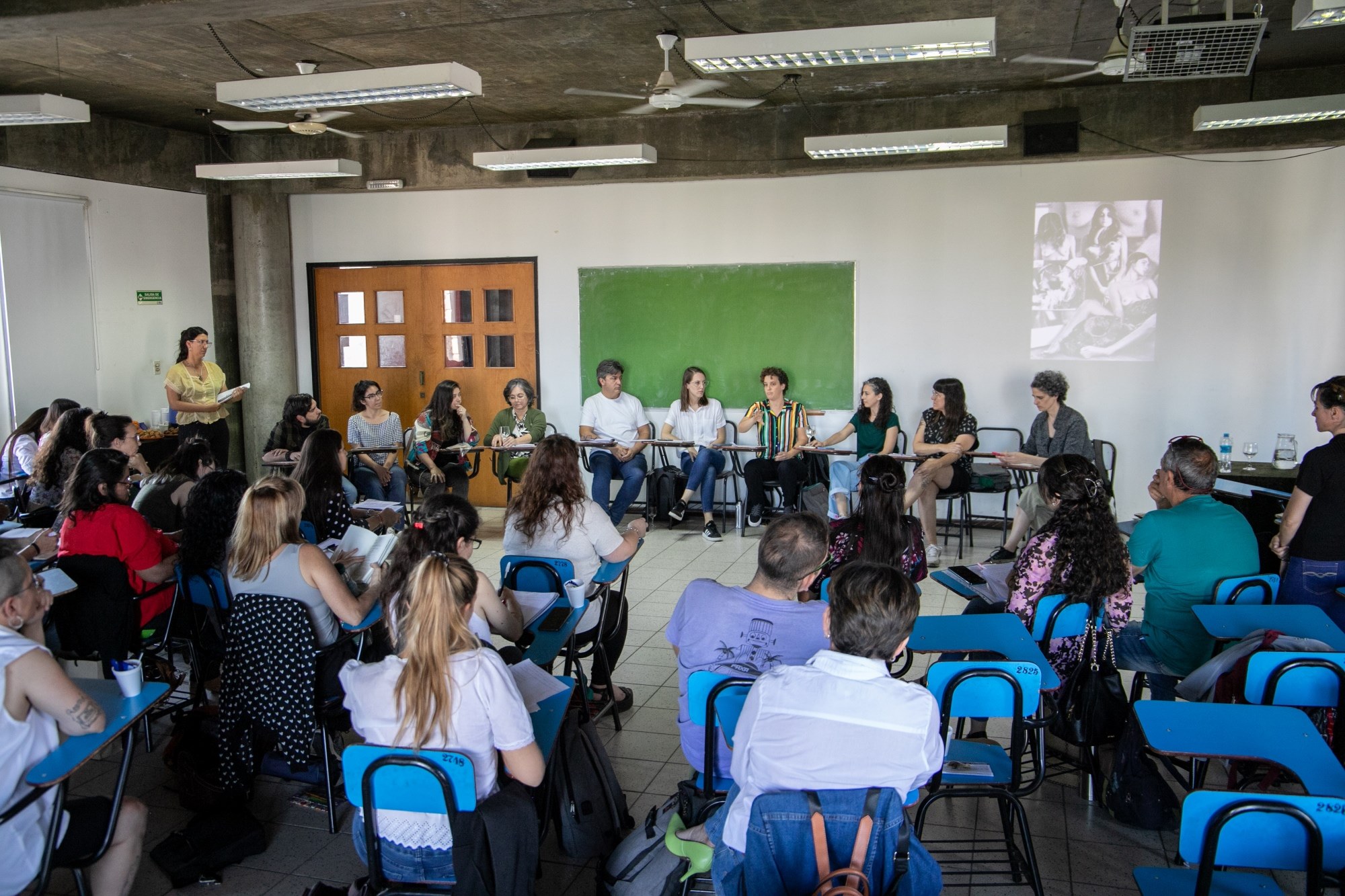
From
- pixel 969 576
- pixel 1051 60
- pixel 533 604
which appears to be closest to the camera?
pixel 533 604

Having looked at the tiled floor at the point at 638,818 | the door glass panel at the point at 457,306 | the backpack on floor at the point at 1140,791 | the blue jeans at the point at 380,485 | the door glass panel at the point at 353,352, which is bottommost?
the tiled floor at the point at 638,818

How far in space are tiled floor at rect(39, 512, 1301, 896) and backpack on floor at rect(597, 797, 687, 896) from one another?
0.21 meters

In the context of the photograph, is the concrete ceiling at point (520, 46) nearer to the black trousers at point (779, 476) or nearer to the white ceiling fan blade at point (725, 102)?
the white ceiling fan blade at point (725, 102)

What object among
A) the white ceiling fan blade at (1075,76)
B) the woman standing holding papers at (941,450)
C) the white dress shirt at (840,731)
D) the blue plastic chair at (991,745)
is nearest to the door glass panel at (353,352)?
the woman standing holding papers at (941,450)

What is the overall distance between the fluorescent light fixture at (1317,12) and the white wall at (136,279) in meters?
8.06

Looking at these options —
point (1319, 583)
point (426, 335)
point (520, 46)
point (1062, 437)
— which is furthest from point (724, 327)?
point (1319, 583)

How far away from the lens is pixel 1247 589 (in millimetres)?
3451

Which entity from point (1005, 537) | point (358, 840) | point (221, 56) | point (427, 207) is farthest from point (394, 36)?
point (1005, 537)

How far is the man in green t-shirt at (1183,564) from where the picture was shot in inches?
137

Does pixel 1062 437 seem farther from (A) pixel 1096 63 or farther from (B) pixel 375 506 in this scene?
(B) pixel 375 506

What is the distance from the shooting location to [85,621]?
136 inches

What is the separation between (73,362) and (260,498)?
5802mm

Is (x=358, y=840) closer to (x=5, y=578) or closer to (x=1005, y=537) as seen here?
(x=5, y=578)

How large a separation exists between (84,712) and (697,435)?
5994mm
